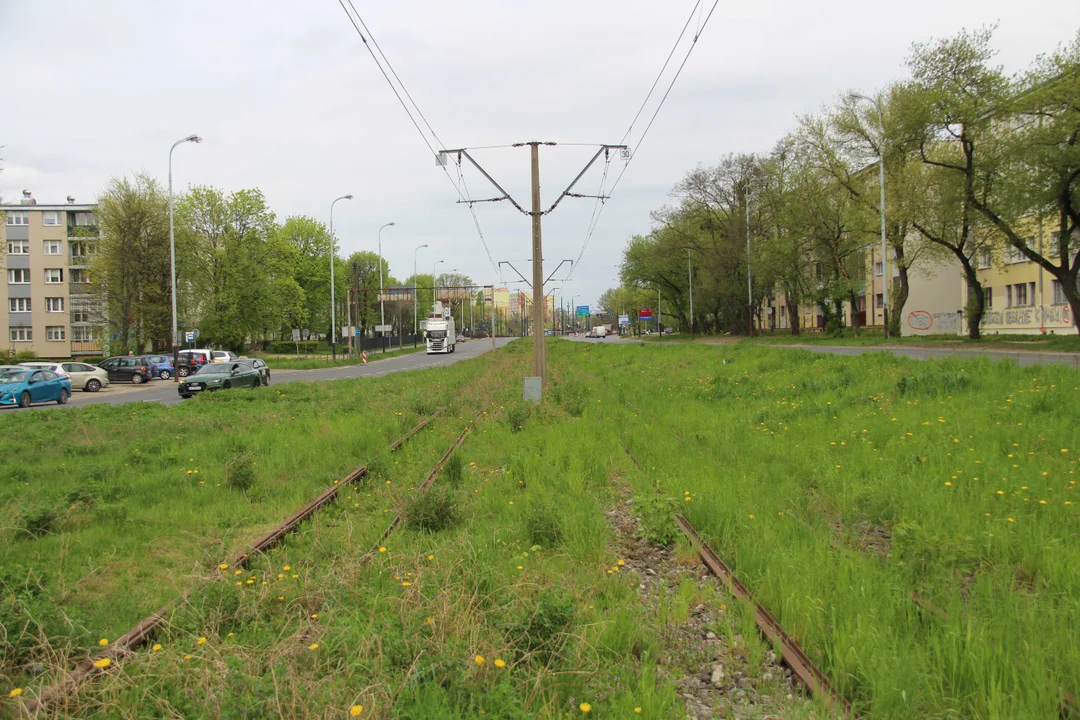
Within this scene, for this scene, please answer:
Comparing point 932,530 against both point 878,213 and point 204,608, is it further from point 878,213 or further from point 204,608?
point 878,213

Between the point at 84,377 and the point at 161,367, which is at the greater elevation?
the point at 161,367

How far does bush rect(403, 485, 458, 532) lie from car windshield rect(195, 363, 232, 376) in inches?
993

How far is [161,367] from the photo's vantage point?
44.3 meters

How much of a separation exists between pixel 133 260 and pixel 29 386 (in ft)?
90.4

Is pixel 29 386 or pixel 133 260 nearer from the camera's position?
pixel 29 386

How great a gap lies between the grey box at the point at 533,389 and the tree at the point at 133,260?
42.8m

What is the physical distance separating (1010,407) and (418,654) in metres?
10.9

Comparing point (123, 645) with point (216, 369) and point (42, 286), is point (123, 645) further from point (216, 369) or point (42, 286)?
point (42, 286)

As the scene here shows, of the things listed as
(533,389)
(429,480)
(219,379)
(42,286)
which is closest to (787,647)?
(429,480)

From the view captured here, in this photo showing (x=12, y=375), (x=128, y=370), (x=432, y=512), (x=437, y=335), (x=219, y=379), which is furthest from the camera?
(x=437, y=335)

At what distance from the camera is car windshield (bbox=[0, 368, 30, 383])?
25.8 m

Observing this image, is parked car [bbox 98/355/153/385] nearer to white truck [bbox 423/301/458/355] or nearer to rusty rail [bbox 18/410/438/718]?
white truck [bbox 423/301/458/355]

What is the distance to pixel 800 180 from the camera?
48969 millimetres

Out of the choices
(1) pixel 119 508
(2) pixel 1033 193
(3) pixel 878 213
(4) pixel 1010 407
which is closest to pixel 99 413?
(1) pixel 119 508
